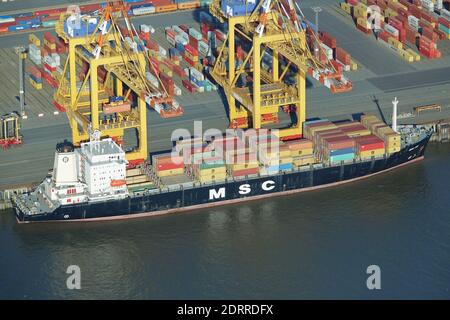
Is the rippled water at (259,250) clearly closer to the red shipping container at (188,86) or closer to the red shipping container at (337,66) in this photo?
the red shipping container at (337,66)

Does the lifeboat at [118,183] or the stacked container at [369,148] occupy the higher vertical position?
the stacked container at [369,148]

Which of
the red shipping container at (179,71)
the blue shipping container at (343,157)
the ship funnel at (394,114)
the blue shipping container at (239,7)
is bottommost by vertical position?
the blue shipping container at (343,157)

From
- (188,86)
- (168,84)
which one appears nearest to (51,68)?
(168,84)

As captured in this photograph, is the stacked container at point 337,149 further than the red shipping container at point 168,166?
Yes

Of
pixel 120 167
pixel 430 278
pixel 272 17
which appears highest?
pixel 272 17

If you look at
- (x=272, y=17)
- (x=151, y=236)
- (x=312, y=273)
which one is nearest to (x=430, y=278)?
(x=312, y=273)

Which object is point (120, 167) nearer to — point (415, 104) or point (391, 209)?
point (391, 209)

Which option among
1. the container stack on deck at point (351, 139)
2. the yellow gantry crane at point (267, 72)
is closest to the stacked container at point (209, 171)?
the yellow gantry crane at point (267, 72)

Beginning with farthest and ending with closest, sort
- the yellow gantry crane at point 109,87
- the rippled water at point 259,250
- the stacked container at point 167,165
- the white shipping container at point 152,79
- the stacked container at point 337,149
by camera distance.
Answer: the white shipping container at point 152,79
the stacked container at point 337,149
the yellow gantry crane at point 109,87
the stacked container at point 167,165
the rippled water at point 259,250
